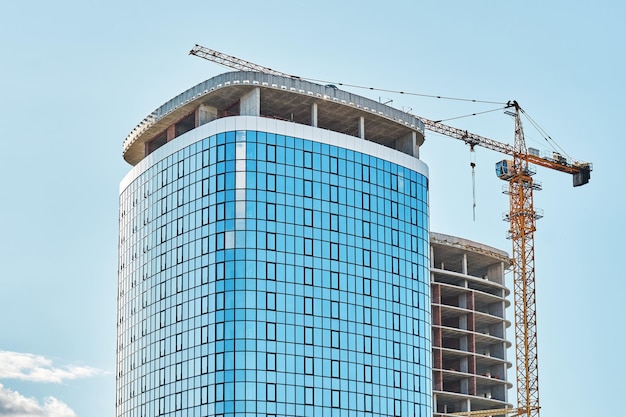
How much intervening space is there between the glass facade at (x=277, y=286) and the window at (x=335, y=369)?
164 millimetres

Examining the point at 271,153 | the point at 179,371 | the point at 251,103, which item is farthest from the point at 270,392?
the point at 251,103

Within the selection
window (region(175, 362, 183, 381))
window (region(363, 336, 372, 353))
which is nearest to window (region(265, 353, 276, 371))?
window (region(175, 362, 183, 381))

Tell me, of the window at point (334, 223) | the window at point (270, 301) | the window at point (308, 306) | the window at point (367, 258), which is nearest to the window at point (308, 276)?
the window at point (308, 306)

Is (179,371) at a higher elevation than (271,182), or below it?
below

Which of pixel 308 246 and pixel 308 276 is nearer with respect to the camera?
pixel 308 276

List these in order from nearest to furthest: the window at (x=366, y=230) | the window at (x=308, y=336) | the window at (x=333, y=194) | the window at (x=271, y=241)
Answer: the window at (x=308, y=336) < the window at (x=271, y=241) < the window at (x=333, y=194) < the window at (x=366, y=230)

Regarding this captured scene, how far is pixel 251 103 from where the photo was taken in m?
156

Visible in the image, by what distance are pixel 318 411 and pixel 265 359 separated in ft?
29.1

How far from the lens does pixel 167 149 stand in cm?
16325

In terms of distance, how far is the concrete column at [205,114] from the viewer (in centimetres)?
16000

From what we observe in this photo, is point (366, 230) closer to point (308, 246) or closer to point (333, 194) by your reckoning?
point (333, 194)

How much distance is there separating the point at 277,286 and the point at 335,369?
12.1m

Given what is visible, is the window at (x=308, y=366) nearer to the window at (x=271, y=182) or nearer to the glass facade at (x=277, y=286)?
the glass facade at (x=277, y=286)

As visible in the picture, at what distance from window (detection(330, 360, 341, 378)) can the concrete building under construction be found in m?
33.8
